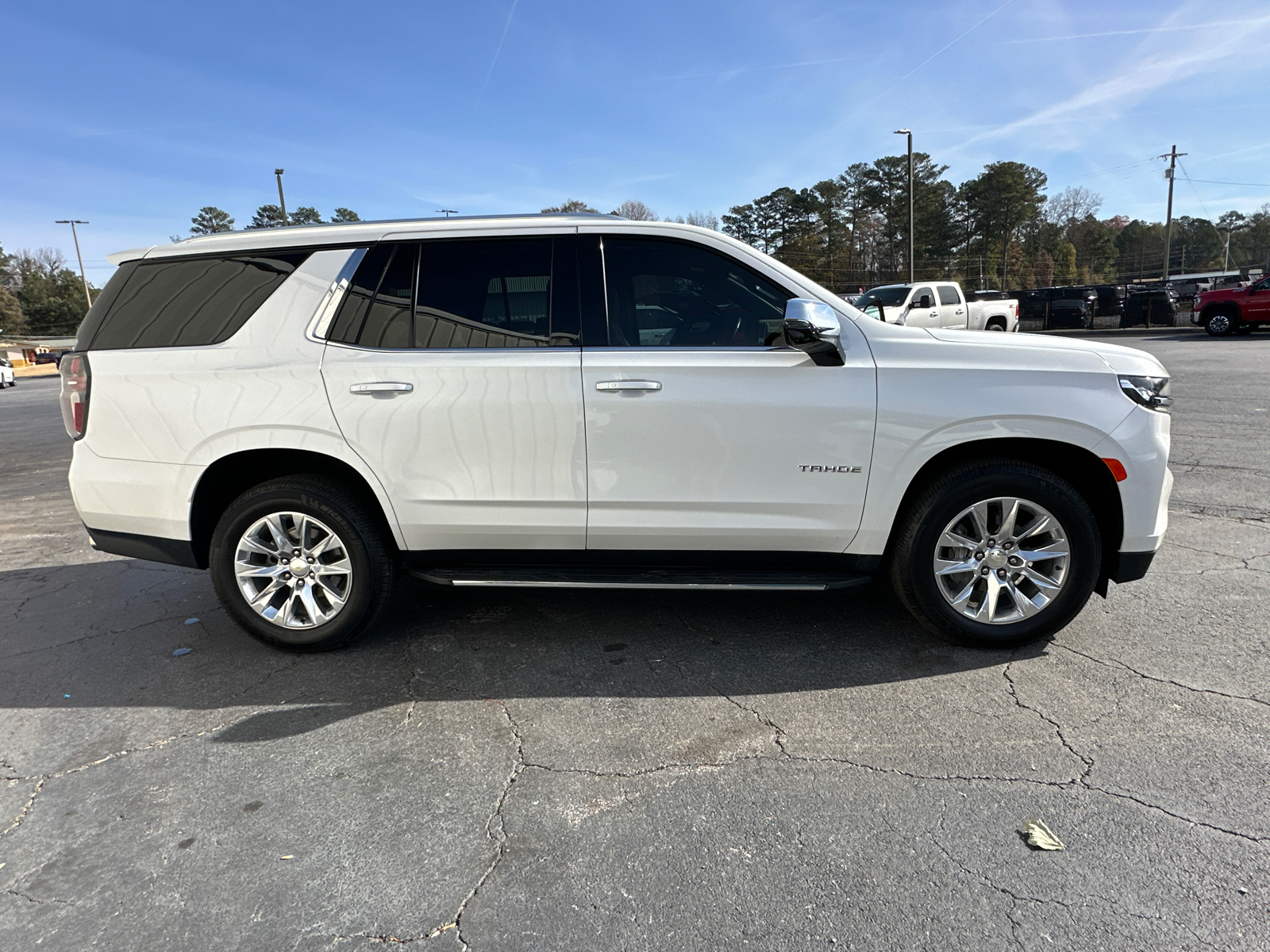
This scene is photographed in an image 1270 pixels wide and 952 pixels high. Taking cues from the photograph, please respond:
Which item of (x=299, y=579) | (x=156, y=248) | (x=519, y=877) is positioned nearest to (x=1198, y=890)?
(x=519, y=877)

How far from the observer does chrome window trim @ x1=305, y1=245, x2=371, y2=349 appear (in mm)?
3551

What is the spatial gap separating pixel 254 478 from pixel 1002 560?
361 cm

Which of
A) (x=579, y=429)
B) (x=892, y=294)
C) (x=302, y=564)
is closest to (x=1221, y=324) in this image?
(x=892, y=294)

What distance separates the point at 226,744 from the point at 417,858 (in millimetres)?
1142

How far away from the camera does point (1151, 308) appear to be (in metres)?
28.6

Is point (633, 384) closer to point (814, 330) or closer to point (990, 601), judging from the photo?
point (814, 330)

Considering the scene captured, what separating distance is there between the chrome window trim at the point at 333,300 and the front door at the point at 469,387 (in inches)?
1.4

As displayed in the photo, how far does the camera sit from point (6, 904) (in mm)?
2145

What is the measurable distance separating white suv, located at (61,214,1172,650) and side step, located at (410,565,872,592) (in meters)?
0.02

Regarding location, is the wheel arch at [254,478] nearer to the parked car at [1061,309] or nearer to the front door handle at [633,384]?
the front door handle at [633,384]

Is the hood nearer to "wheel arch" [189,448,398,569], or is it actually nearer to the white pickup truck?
"wheel arch" [189,448,398,569]

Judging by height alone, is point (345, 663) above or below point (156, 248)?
below

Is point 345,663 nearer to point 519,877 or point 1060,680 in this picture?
point 519,877

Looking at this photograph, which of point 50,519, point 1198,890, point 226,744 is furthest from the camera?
point 50,519
